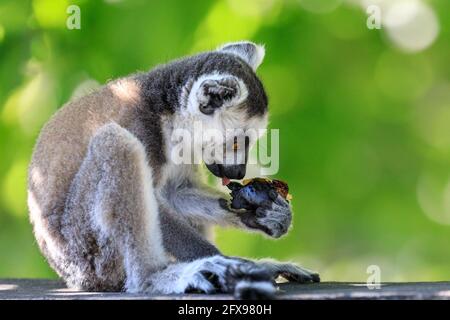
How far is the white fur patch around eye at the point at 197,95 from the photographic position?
6930 millimetres

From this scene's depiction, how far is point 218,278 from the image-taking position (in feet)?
18.5

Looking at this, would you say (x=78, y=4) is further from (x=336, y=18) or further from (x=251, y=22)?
(x=336, y=18)

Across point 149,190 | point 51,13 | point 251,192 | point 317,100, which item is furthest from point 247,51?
point 51,13

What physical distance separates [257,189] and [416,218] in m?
3.31

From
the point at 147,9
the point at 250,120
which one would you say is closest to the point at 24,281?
the point at 250,120

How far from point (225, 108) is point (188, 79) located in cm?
36

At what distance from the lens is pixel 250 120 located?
7160mm

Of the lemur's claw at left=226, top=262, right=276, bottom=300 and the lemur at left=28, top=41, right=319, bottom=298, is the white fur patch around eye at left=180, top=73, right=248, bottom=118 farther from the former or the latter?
the lemur's claw at left=226, top=262, right=276, bottom=300

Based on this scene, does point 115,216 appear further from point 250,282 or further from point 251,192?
point 251,192

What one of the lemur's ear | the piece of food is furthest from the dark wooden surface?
the lemur's ear

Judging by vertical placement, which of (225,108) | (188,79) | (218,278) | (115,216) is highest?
(188,79)

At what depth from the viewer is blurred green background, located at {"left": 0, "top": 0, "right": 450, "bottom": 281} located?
29.2 feet

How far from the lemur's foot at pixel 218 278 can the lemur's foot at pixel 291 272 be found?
3.81 ft

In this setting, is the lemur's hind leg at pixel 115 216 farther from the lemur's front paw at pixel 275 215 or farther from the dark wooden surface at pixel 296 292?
the lemur's front paw at pixel 275 215
